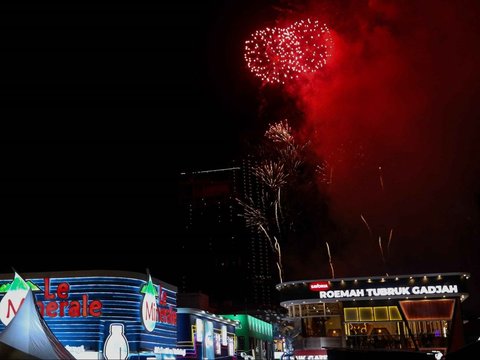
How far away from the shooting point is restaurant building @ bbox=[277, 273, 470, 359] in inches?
1319

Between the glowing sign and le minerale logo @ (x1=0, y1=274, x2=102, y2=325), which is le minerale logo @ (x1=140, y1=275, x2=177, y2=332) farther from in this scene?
the glowing sign

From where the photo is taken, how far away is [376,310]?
35219 mm

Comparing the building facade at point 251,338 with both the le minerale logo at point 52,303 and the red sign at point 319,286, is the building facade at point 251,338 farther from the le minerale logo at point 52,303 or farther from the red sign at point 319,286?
the le minerale logo at point 52,303

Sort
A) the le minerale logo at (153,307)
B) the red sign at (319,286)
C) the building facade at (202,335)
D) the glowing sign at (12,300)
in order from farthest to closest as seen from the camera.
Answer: the red sign at (319,286)
the building facade at (202,335)
the le minerale logo at (153,307)
the glowing sign at (12,300)

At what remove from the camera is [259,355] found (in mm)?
63531

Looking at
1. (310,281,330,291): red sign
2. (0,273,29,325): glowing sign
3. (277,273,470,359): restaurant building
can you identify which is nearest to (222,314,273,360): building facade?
(277,273,470,359): restaurant building

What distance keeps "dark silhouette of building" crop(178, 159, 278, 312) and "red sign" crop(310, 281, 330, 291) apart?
86.3 metres

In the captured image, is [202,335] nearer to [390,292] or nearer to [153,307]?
[153,307]

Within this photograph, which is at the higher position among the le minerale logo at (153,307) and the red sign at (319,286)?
the red sign at (319,286)

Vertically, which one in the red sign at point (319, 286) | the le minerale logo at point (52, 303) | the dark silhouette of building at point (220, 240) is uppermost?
the dark silhouette of building at point (220, 240)

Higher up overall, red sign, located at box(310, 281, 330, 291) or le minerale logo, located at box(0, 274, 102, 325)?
red sign, located at box(310, 281, 330, 291)

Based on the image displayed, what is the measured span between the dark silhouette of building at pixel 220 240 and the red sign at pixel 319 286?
283 feet

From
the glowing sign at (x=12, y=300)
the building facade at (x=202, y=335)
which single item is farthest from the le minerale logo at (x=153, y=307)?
the glowing sign at (x=12, y=300)

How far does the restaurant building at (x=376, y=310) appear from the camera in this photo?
33.5 m
